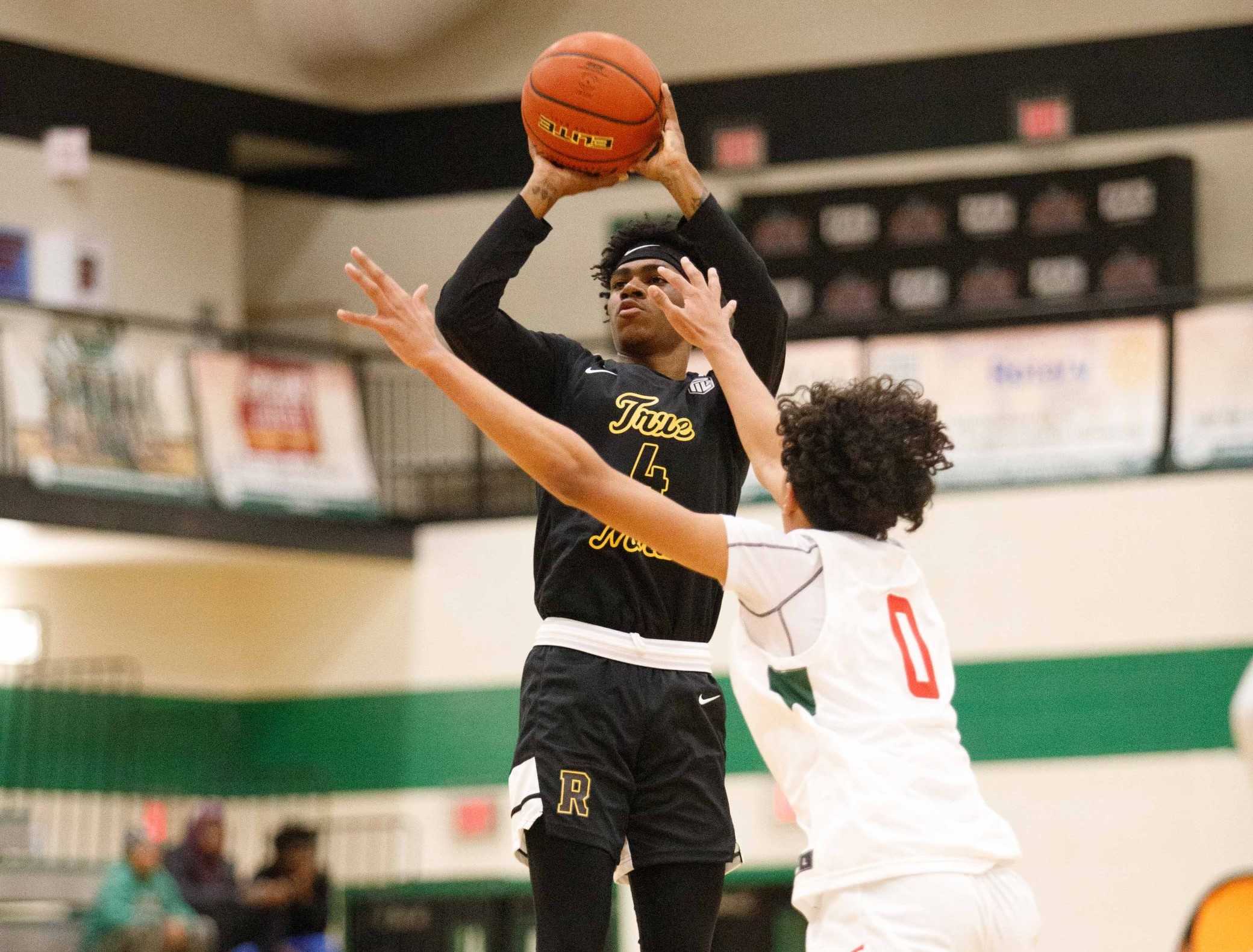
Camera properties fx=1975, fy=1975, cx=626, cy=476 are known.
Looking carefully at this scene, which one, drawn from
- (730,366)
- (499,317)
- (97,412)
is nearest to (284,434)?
(97,412)

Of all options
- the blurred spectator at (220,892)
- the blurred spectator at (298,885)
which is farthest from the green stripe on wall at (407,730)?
the blurred spectator at (298,885)

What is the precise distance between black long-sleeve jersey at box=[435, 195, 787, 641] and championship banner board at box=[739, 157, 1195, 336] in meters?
9.70

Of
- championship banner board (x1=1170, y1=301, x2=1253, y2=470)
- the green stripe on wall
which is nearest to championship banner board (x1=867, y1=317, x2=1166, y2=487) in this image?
championship banner board (x1=1170, y1=301, x2=1253, y2=470)

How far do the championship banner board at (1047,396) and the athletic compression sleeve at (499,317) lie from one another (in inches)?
273

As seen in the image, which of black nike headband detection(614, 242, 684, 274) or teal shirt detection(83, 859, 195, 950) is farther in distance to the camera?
teal shirt detection(83, 859, 195, 950)

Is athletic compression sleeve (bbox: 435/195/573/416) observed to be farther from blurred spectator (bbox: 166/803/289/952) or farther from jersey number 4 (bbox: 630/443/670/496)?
blurred spectator (bbox: 166/803/289/952)

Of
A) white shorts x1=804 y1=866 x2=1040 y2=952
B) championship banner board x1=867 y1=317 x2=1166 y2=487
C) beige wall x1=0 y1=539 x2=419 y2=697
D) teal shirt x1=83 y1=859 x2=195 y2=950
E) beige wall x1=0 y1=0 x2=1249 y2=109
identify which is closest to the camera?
white shorts x1=804 y1=866 x2=1040 y2=952

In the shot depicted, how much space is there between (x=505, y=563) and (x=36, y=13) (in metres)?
5.73

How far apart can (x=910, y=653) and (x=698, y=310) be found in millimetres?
1017

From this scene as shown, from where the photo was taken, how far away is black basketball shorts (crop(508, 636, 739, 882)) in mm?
3959

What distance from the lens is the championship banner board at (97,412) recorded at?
12.0 metres

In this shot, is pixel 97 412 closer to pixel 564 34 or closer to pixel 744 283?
pixel 564 34

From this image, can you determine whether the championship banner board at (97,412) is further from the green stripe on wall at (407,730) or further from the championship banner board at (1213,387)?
the championship banner board at (1213,387)

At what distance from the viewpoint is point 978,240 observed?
14.6m
